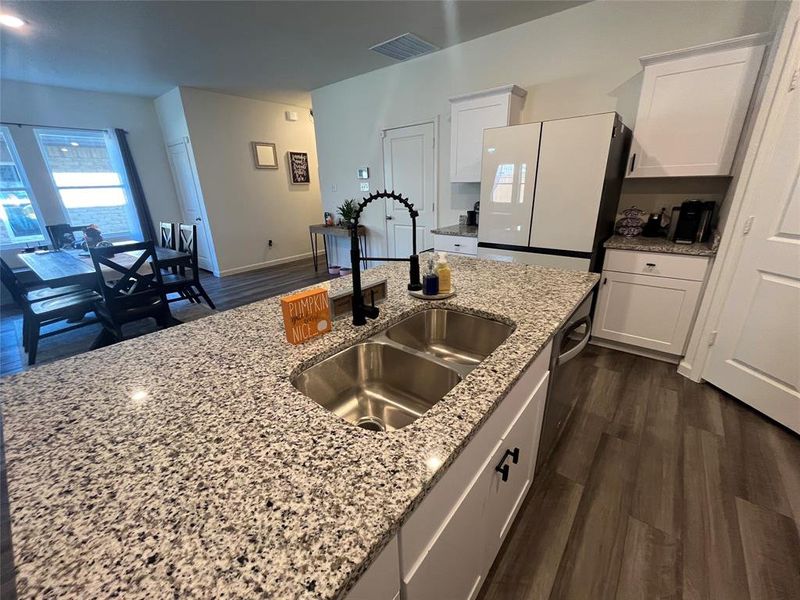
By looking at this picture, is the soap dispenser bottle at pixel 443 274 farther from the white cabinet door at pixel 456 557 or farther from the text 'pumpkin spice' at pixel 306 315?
the white cabinet door at pixel 456 557

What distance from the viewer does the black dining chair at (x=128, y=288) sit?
97.0 inches

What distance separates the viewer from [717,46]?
1.92m

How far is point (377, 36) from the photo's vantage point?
9.86ft

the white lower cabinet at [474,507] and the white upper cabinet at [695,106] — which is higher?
the white upper cabinet at [695,106]

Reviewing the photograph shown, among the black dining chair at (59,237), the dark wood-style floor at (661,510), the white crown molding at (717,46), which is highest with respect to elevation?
the white crown molding at (717,46)

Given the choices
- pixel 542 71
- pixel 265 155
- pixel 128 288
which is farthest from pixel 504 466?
pixel 265 155

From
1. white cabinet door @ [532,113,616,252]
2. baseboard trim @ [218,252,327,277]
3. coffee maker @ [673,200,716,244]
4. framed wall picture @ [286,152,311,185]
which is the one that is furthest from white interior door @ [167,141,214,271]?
coffee maker @ [673,200,716,244]

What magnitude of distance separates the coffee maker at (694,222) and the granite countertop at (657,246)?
7 cm

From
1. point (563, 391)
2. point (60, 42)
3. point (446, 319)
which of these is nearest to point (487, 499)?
point (446, 319)

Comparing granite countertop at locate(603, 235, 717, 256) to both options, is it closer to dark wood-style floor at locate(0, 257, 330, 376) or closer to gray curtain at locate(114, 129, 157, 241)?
dark wood-style floor at locate(0, 257, 330, 376)

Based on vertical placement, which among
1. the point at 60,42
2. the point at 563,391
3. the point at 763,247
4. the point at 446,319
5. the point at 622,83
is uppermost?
the point at 60,42

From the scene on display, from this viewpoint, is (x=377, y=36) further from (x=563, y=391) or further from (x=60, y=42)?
(x=563, y=391)

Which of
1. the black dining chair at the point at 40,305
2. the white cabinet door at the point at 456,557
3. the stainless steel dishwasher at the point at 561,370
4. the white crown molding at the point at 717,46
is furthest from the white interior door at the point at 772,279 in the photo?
the black dining chair at the point at 40,305

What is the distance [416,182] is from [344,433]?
12.4 feet
